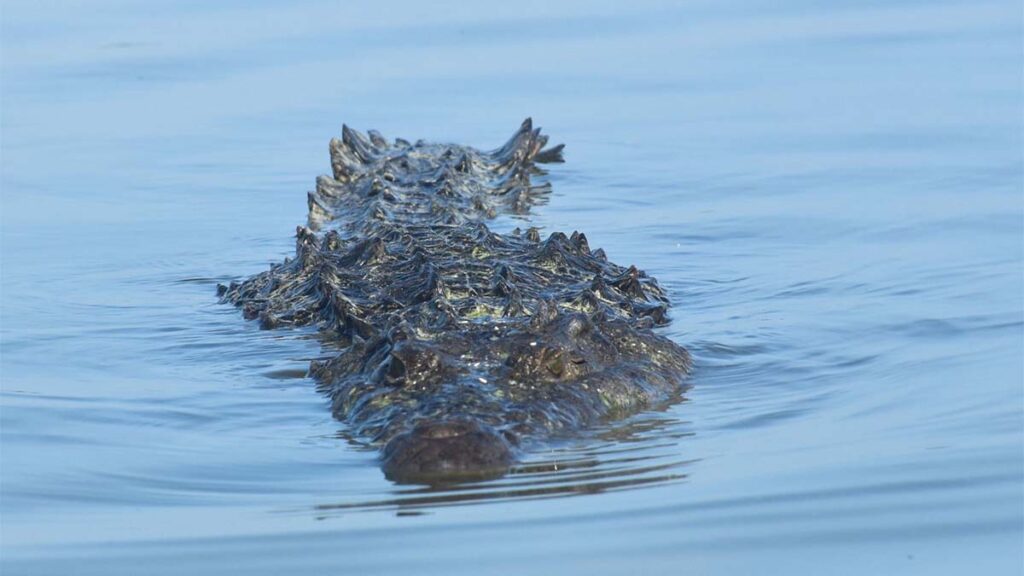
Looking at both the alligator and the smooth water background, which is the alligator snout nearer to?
the alligator

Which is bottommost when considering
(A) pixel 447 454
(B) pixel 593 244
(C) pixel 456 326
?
(A) pixel 447 454

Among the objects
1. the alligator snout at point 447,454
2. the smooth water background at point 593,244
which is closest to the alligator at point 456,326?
the alligator snout at point 447,454

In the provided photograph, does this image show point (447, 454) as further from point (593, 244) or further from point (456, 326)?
point (593, 244)

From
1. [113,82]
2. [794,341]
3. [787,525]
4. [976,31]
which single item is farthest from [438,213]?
[976,31]

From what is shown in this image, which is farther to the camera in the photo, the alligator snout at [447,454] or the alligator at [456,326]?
the alligator at [456,326]

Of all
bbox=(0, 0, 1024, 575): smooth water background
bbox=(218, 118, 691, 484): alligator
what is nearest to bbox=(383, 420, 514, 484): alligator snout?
bbox=(218, 118, 691, 484): alligator

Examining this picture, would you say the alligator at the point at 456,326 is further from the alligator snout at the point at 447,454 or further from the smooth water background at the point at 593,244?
the smooth water background at the point at 593,244

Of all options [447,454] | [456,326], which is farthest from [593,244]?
[447,454]
